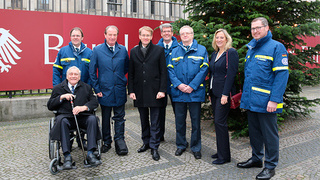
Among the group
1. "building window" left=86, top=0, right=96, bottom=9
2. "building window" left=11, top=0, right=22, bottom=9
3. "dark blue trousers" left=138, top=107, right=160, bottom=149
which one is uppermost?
"building window" left=86, top=0, right=96, bottom=9

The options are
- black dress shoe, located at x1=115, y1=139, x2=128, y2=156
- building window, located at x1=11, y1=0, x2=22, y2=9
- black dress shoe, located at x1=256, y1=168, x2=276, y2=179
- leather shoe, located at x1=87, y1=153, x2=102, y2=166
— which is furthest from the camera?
building window, located at x1=11, y1=0, x2=22, y2=9

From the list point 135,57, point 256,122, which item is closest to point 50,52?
point 135,57

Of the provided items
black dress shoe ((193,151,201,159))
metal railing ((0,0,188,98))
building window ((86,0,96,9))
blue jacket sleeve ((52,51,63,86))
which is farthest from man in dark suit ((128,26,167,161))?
building window ((86,0,96,9))

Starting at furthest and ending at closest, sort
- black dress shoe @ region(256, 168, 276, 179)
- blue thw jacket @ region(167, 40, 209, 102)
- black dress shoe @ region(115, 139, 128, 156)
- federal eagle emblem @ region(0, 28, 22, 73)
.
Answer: federal eagle emblem @ region(0, 28, 22, 73) < black dress shoe @ region(115, 139, 128, 156) < blue thw jacket @ region(167, 40, 209, 102) < black dress shoe @ region(256, 168, 276, 179)

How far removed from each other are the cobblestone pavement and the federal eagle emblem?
193 cm

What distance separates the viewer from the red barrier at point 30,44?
23.3ft

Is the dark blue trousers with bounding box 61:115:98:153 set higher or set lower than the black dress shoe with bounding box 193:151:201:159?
higher

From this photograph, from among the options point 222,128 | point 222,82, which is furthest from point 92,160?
point 222,82

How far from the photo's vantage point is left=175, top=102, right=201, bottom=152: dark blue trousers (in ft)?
→ 14.4

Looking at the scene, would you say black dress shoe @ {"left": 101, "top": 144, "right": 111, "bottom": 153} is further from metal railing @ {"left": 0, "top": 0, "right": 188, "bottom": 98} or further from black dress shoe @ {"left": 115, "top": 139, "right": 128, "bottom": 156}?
metal railing @ {"left": 0, "top": 0, "right": 188, "bottom": 98}

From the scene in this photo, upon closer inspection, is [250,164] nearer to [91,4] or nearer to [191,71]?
[191,71]

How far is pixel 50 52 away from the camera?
7.59 m

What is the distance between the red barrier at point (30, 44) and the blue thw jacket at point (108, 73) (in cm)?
368

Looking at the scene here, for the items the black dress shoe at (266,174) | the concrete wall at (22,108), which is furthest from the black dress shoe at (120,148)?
the concrete wall at (22,108)
